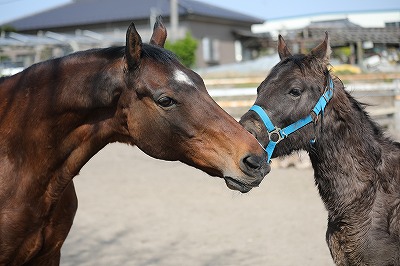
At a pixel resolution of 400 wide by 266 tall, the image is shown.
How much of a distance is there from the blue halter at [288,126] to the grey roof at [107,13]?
33230 mm

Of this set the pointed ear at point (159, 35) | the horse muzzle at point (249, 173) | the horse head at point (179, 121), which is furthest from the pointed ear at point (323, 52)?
the horse muzzle at point (249, 173)

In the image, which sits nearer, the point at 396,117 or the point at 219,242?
the point at 219,242

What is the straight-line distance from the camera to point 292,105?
13.7 ft

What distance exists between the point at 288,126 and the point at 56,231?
1774mm

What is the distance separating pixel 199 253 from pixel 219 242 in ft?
1.61

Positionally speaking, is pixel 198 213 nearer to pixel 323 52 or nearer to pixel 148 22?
pixel 323 52

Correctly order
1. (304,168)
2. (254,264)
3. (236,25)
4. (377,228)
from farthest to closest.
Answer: (236,25), (304,168), (254,264), (377,228)

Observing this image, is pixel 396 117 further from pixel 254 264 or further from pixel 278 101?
pixel 278 101

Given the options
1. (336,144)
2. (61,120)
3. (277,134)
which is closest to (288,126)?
(277,134)

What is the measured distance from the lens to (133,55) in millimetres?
2936

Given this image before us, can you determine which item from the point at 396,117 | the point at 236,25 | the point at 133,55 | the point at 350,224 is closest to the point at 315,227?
the point at 350,224

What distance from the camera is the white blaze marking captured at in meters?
2.96

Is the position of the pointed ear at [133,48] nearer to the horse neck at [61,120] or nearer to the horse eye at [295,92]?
the horse neck at [61,120]

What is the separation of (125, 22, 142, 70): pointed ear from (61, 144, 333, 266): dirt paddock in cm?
354
